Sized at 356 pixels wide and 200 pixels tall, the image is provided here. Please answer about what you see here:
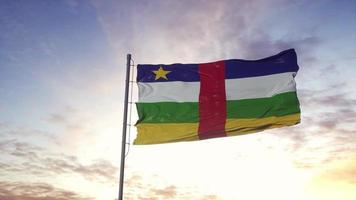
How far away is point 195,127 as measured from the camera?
18109 millimetres

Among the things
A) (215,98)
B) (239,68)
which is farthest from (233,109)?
(239,68)

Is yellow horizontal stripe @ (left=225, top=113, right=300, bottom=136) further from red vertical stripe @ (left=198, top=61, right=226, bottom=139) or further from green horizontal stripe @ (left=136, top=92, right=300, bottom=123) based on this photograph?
red vertical stripe @ (left=198, top=61, right=226, bottom=139)

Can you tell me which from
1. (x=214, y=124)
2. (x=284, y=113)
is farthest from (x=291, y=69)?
(x=214, y=124)

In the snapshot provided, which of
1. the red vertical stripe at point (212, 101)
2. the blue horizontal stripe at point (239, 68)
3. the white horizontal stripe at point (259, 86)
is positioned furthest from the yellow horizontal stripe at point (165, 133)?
the white horizontal stripe at point (259, 86)

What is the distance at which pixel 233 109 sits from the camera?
1830 centimetres

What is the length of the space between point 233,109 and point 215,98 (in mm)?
851

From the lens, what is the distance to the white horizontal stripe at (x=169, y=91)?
59.8 feet

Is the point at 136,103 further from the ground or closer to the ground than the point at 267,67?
closer to the ground

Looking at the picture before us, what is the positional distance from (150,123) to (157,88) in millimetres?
1416

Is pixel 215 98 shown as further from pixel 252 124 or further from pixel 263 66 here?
pixel 263 66

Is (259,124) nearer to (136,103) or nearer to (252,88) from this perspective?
(252,88)

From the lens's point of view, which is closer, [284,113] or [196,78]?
[284,113]

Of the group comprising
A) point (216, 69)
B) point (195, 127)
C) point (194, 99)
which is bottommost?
point (195, 127)

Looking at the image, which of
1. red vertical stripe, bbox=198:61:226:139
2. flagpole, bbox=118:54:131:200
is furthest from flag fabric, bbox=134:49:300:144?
flagpole, bbox=118:54:131:200
